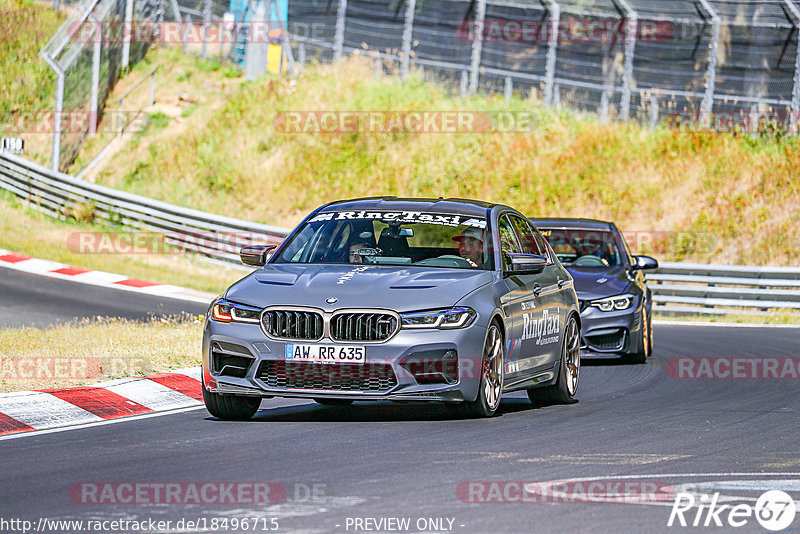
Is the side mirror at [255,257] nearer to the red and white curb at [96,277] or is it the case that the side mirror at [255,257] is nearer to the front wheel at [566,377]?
the front wheel at [566,377]

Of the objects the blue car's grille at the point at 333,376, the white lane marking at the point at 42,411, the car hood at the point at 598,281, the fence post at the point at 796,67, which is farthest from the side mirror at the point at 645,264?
the fence post at the point at 796,67

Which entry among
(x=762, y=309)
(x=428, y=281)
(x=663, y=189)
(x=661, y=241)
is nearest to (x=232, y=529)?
(x=428, y=281)

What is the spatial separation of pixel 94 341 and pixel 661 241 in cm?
1771

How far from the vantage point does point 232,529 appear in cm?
593

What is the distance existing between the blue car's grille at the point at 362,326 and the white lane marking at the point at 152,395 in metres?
2.00

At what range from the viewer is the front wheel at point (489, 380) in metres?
9.66

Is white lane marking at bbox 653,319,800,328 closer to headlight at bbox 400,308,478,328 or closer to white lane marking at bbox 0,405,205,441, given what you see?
white lane marking at bbox 0,405,205,441

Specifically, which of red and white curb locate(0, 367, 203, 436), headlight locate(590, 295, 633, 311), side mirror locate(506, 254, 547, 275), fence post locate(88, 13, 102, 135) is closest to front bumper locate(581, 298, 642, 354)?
headlight locate(590, 295, 633, 311)

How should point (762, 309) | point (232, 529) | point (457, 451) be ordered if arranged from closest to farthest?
point (232, 529), point (457, 451), point (762, 309)

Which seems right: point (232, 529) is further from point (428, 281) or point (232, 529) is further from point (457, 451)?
point (428, 281)

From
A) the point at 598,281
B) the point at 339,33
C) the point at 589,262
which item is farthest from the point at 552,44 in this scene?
the point at 598,281

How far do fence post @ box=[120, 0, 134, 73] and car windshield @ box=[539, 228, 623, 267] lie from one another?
21502mm

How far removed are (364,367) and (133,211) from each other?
2067 centimetres

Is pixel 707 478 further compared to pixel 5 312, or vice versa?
pixel 5 312
